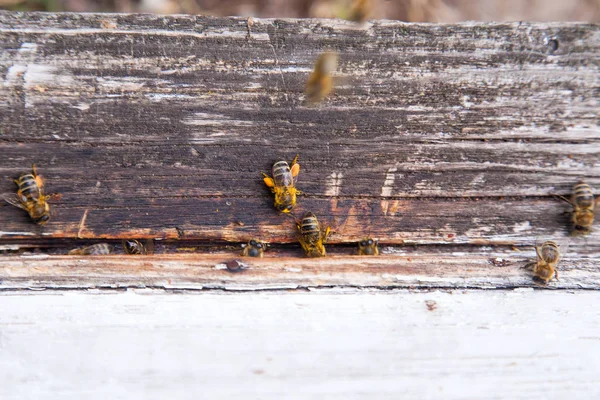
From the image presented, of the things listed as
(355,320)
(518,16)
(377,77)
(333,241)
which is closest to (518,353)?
(355,320)

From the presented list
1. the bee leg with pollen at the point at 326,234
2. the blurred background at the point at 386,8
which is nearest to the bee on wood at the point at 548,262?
the bee leg with pollen at the point at 326,234

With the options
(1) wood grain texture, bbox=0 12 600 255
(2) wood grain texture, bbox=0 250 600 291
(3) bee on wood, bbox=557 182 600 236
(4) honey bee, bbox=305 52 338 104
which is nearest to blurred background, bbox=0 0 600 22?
(1) wood grain texture, bbox=0 12 600 255

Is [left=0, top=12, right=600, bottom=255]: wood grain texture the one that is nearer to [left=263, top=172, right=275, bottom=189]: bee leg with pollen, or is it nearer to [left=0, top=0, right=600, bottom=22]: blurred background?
[left=263, top=172, right=275, bottom=189]: bee leg with pollen

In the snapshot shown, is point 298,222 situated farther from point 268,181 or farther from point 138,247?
point 138,247

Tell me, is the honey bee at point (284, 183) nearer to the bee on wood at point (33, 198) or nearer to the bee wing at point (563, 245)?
the bee on wood at point (33, 198)

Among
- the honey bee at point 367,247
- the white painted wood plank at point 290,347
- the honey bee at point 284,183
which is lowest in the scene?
the white painted wood plank at point 290,347

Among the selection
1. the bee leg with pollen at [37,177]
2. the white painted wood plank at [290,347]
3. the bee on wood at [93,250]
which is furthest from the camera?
the bee on wood at [93,250]
